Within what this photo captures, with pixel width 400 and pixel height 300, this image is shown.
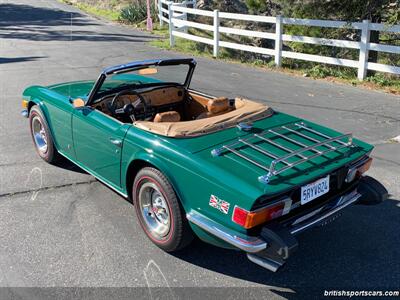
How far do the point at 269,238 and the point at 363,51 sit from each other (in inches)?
318

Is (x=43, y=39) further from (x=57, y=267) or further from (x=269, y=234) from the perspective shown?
(x=269, y=234)

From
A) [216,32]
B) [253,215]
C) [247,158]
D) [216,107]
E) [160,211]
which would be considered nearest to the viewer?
[253,215]

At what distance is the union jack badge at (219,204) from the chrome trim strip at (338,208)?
0.52m

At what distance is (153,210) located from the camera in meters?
3.82

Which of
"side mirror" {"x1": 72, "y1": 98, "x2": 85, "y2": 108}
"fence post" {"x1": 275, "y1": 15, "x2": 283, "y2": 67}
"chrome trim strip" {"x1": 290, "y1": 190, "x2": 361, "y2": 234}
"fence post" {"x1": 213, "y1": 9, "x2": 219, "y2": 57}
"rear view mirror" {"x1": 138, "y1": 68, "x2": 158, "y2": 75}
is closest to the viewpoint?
"chrome trim strip" {"x1": 290, "y1": 190, "x2": 361, "y2": 234}

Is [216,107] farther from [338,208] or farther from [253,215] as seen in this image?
[253,215]

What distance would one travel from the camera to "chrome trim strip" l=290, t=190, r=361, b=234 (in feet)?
10.5

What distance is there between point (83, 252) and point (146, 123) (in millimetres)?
1266

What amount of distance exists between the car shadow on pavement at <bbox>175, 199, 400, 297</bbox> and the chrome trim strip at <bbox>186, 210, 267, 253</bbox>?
583 millimetres

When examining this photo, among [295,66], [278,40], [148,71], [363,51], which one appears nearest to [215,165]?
[148,71]

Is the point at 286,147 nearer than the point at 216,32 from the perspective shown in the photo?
Yes

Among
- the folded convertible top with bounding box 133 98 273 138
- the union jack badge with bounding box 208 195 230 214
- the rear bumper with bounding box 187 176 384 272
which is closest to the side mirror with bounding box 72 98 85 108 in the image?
the folded convertible top with bounding box 133 98 273 138

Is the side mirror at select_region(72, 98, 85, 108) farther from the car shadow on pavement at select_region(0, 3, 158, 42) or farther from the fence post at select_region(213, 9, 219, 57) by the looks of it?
the fence post at select_region(213, 9, 219, 57)

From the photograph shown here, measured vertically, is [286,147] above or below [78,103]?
below
